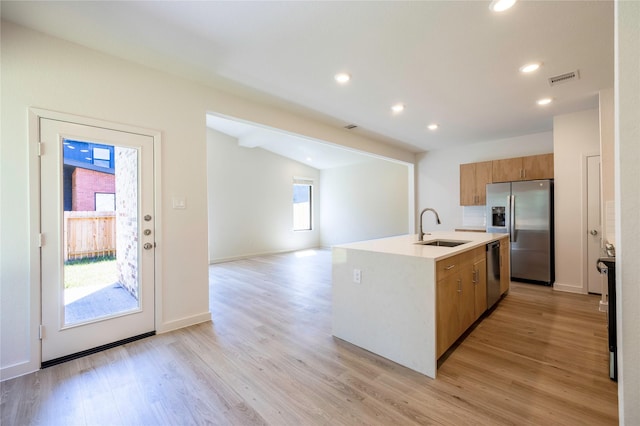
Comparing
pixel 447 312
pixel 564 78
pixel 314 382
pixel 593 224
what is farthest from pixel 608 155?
pixel 314 382

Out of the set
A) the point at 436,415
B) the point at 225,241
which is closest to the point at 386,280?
the point at 436,415

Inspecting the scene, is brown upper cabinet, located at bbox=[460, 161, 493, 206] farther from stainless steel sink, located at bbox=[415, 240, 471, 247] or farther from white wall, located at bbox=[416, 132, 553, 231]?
stainless steel sink, located at bbox=[415, 240, 471, 247]

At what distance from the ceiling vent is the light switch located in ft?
13.7

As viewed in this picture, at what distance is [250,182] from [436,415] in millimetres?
6742

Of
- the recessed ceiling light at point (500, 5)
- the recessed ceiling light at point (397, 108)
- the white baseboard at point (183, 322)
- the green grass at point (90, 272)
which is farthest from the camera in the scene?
the recessed ceiling light at point (397, 108)

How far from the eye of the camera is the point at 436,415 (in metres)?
1.61

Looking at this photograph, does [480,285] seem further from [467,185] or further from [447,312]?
[467,185]

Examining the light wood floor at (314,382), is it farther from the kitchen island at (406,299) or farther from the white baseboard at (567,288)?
the white baseboard at (567,288)

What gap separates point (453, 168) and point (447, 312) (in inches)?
185

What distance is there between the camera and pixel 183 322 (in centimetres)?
289

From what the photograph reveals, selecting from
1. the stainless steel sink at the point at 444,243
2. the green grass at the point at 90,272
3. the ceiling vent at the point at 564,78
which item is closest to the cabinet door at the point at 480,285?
the stainless steel sink at the point at 444,243

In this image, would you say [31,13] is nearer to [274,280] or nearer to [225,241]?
[274,280]

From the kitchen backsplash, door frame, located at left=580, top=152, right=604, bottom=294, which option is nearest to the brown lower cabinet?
door frame, located at left=580, top=152, right=604, bottom=294

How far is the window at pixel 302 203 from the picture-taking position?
8.84 m
